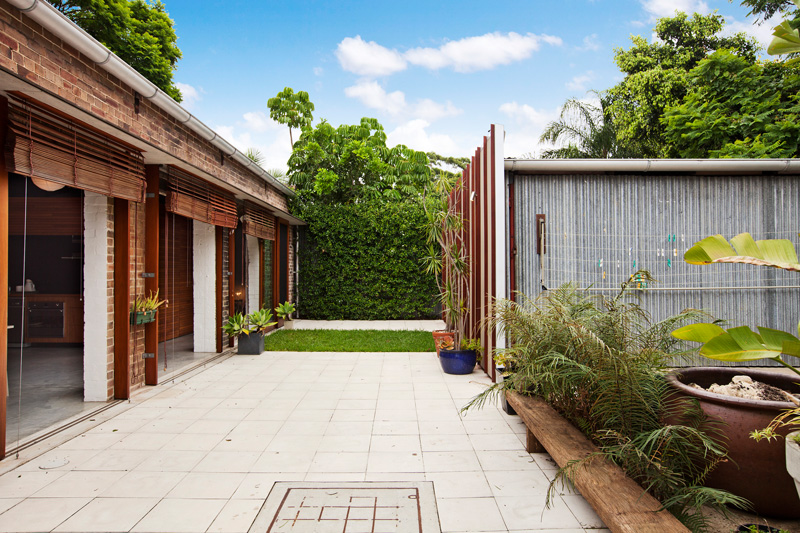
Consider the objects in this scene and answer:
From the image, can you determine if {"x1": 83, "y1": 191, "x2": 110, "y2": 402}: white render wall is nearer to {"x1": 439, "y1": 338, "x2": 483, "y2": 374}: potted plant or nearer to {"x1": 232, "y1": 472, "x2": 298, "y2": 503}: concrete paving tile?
{"x1": 232, "y1": 472, "x2": 298, "y2": 503}: concrete paving tile

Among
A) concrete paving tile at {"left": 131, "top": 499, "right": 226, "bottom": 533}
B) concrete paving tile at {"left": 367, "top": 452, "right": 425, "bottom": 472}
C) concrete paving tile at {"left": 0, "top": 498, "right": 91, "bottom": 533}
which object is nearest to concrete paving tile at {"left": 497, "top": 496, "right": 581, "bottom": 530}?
concrete paving tile at {"left": 367, "top": 452, "right": 425, "bottom": 472}

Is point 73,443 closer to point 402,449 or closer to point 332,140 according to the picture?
point 402,449

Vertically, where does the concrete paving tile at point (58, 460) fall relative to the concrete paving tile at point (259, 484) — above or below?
above

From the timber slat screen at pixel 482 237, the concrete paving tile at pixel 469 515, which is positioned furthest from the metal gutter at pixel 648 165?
the concrete paving tile at pixel 469 515

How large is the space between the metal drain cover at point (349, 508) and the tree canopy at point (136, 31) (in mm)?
13592

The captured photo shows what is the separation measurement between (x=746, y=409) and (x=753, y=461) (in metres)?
0.23

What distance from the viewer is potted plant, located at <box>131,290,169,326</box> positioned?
4020 mm

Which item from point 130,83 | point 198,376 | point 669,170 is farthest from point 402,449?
point 669,170

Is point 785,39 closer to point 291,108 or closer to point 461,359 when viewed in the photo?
point 461,359

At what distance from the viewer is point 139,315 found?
403cm

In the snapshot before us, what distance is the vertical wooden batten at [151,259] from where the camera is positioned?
4.32 meters

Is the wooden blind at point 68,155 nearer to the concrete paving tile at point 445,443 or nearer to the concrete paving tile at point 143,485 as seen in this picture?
the concrete paving tile at point 143,485

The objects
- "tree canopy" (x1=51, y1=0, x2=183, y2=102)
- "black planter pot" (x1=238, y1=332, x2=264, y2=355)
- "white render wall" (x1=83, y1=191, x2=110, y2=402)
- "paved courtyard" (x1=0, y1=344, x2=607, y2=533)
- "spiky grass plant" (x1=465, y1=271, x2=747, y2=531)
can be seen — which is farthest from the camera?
"tree canopy" (x1=51, y1=0, x2=183, y2=102)

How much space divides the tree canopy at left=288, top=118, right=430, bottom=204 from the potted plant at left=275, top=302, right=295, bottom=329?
490cm
